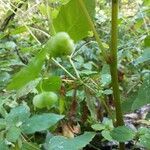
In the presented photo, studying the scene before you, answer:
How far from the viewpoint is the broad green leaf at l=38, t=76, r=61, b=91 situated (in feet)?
2.24

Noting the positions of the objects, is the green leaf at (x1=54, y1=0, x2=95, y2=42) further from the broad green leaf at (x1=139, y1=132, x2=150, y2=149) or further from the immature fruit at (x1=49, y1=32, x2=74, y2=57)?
the broad green leaf at (x1=139, y1=132, x2=150, y2=149)

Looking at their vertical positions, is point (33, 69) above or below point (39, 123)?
above

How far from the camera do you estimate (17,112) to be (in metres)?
0.72

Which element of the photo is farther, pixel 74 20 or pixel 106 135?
pixel 106 135

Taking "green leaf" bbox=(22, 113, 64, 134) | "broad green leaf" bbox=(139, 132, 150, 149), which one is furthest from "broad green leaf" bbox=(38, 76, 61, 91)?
"broad green leaf" bbox=(139, 132, 150, 149)

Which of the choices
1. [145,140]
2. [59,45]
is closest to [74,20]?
[59,45]

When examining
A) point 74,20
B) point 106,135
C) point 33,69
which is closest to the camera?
point 33,69

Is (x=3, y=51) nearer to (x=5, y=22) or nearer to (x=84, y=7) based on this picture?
(x=5, y=22)

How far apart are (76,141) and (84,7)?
0.69 feet

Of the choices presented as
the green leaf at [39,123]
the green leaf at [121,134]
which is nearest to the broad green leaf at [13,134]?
the green leaf at [39,123]

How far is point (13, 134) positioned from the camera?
683mm

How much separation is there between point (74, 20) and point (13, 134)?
0.21m

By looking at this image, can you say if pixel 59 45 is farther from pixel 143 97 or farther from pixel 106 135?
pixel 106 135

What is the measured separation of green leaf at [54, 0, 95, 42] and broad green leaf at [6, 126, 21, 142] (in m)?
0.18
